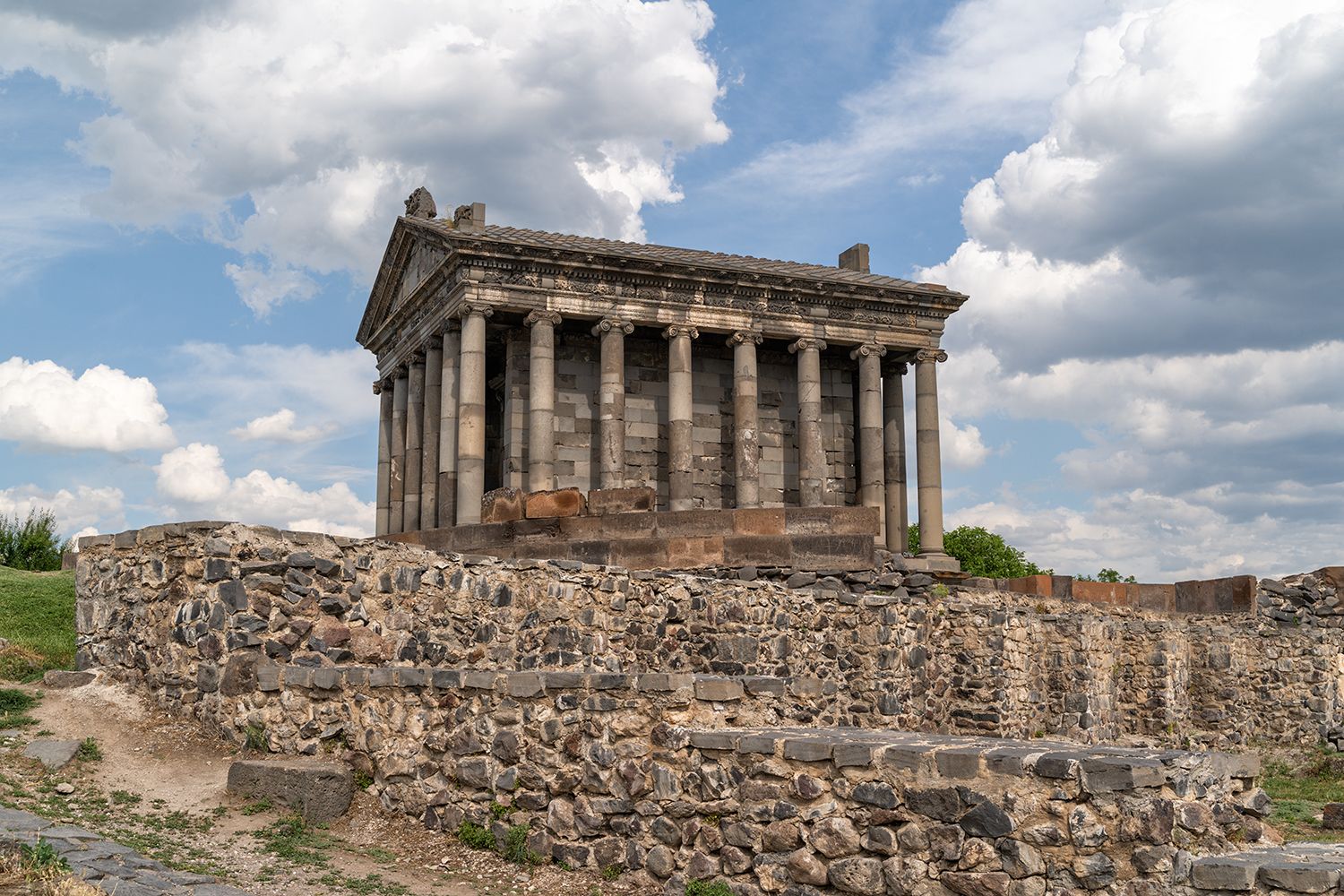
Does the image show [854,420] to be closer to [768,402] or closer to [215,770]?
[768,402]

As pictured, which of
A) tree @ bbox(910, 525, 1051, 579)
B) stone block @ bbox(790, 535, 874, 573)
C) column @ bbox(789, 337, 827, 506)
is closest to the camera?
stone block @ bbox(790, 535, 874, 573)

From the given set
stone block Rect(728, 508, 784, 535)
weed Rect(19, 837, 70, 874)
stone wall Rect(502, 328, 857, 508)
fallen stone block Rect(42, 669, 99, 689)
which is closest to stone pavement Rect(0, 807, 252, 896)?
weed Rect(19, 837, 70, 874)

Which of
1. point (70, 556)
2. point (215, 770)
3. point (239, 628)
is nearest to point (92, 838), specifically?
point (215, 770)

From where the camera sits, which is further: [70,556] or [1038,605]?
[70,556]

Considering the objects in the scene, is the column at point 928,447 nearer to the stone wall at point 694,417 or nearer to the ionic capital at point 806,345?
the stone wall at point 694,417

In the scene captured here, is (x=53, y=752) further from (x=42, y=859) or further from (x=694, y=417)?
(x=694, y=417)

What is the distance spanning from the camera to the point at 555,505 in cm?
1673

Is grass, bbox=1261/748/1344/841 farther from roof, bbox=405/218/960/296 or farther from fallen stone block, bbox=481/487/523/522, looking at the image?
roof, bbox=405/218/960/296

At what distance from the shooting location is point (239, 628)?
9578mm

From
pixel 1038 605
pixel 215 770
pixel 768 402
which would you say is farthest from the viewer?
pixel 768 402

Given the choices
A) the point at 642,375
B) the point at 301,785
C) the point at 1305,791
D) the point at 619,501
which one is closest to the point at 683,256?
the point at 642,375

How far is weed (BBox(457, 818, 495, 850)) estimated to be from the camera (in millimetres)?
7691

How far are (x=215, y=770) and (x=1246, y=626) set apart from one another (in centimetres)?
1991

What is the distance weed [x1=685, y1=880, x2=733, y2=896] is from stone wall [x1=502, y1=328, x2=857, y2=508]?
2135 centimetres
